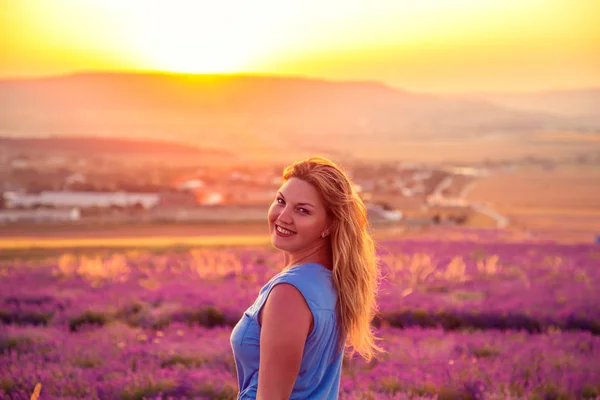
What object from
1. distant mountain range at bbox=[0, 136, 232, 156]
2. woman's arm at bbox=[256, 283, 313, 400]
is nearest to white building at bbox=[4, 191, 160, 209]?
woman's arm at bbox=[256, 283, 313, 400]

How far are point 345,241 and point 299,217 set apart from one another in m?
0.25

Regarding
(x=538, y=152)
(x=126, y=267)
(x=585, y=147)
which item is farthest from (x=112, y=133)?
(x=126, y=267)

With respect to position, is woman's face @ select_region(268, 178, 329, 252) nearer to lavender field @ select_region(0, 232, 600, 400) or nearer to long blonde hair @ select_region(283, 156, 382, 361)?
long blonde hair @ select_region(283, 156, 382, 361)

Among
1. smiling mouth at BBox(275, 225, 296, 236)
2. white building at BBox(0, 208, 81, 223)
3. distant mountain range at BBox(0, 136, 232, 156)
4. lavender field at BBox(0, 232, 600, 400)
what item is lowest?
white building at BBox(0, 208, 81, 223)

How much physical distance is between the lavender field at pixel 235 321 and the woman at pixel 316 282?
1295mm

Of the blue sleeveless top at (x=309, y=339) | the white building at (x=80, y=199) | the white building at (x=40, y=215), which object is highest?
the blue sleeveless top at (x=309, y=339)

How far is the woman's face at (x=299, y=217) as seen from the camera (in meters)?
3.11

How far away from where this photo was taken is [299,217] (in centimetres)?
311

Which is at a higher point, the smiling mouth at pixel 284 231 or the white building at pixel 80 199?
the smiling mouth at pixel 284 231

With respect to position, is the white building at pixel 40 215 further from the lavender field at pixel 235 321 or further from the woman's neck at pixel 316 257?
the woman's neck at pixel 316 257

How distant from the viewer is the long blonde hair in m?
3.10

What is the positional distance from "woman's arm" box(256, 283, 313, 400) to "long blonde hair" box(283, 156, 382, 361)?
1.19 feet

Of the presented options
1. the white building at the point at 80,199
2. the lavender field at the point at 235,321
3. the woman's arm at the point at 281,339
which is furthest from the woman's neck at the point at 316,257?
the white building at the point at 80,199

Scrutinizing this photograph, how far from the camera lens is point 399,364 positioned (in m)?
6.12
